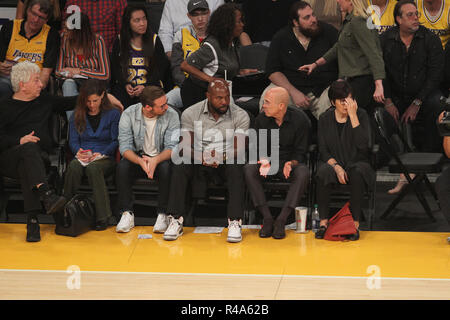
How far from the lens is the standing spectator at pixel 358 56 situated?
269 inches

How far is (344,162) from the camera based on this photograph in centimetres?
631

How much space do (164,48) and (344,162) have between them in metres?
2.34

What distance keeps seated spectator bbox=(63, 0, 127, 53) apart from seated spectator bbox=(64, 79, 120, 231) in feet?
3.63

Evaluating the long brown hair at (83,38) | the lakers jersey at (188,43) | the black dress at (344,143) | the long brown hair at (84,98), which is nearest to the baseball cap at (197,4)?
the lakers jersey at (188,43)

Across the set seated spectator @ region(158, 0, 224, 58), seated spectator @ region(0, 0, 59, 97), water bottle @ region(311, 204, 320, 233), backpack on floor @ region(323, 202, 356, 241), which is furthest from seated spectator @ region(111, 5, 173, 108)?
backpack on floor @ region(323, 202, 356, 241)

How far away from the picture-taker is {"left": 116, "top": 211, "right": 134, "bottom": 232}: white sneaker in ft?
20.6

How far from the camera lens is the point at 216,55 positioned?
691cm

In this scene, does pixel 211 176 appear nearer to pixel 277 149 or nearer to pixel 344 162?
pixel 277 149

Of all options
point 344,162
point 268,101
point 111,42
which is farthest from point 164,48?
point 344,162

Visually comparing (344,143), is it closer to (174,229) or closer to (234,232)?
(234,232)

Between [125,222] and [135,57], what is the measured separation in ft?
5.86

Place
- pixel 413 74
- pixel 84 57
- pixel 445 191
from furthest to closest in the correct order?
pixel 84 57 → pixel 413 74 → pixel 445 191

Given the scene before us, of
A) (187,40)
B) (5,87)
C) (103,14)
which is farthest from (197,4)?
(5,87)

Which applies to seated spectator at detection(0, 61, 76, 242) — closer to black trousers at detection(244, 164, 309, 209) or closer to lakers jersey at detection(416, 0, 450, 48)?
black trousers at detection(244, 164, 309, 209)
